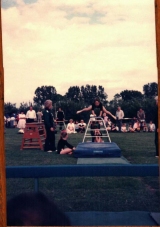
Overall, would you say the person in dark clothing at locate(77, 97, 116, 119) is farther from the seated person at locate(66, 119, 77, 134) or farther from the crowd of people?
the seated person at locate(66, 119, 77, 134)

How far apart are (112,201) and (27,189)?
0.98 metres

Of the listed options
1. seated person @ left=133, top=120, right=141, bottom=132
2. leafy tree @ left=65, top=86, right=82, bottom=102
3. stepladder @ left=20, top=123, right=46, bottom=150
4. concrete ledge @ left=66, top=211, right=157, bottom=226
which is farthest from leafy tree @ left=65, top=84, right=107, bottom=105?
seated person @ left=133, top=120, right=141, bottom=132

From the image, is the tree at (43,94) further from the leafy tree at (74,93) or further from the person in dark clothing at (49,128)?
the person in dark clothing at (49,128)

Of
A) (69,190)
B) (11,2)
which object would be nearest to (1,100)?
(11,2)

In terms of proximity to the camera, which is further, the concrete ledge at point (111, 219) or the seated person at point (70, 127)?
the seated person at point (70, 127)

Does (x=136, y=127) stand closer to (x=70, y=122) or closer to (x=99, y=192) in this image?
(x=70, y=122)

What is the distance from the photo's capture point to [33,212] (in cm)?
156

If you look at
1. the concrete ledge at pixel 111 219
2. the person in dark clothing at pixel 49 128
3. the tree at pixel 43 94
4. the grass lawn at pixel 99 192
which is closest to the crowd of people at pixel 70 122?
the person in dark clothing at pixel 49 128

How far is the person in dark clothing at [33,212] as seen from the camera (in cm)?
144

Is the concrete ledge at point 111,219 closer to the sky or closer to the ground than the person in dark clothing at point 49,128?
closer to the ground

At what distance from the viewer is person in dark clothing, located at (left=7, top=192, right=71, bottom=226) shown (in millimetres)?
1439

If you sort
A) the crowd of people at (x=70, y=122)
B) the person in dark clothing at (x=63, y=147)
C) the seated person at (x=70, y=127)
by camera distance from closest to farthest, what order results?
1. the crowd of people at (x=70, y=122)
2. the person in dark clothing at (x=63, y=147)
3. the seated person at (x=70, y=127)

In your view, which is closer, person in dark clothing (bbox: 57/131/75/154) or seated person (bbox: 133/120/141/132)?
person in dark clothing (bbox: 57/131/75/154)

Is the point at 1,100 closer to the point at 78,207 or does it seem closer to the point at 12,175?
the point at 12,175
